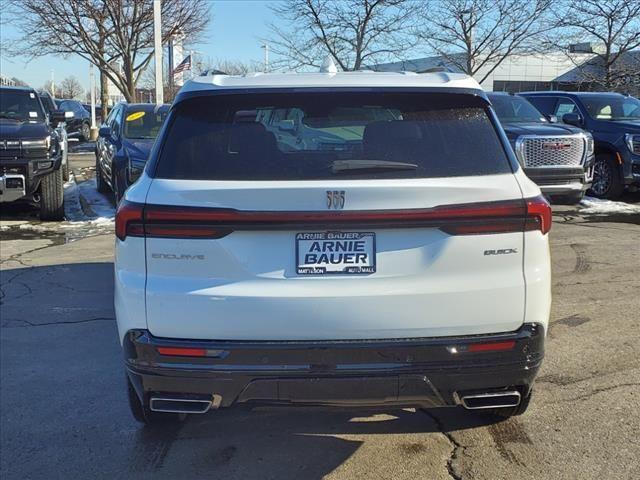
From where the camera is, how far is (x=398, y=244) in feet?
8.65

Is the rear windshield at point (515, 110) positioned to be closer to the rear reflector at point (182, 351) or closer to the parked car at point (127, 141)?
the parked car at point (127, 141)


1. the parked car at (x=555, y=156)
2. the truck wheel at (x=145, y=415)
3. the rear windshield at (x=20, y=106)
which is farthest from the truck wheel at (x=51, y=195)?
the parked car at (x=555, y=156)

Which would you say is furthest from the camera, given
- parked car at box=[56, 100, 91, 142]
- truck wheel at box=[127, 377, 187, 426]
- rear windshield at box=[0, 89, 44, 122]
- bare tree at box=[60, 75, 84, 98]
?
bare tree at box=[60, 75, 84, 98]

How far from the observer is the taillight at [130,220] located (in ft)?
8.76

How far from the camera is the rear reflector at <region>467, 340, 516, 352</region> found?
2688 mm

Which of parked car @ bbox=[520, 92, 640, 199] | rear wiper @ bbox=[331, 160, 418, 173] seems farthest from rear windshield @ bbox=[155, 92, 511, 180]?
parked car @ bbox=[520, 92, 640, 199]

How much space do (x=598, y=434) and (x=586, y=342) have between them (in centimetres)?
146

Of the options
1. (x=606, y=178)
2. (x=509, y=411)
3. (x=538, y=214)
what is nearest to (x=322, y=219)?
(x=538, y=214)

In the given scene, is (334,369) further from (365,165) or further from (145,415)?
(145,415)

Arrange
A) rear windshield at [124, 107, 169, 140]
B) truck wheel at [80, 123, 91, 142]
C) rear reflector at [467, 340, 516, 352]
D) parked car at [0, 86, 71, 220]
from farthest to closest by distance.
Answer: truck wheel at [80, 123, 91, 142]
rear windshield at [124, 107, 169, 140]
parked car at [0, 86, 71, 220]
rear reflector at [467, 340, 516, 352]

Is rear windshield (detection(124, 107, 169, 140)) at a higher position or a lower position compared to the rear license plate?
higher

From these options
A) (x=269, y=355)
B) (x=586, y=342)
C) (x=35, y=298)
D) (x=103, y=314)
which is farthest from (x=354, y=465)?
(x=35, y=298)

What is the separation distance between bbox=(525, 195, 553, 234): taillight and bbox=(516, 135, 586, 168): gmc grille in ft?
26.1

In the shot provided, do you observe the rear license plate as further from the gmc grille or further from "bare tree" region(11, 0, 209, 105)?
"bare tree" region(11, 0, 209, 105)
